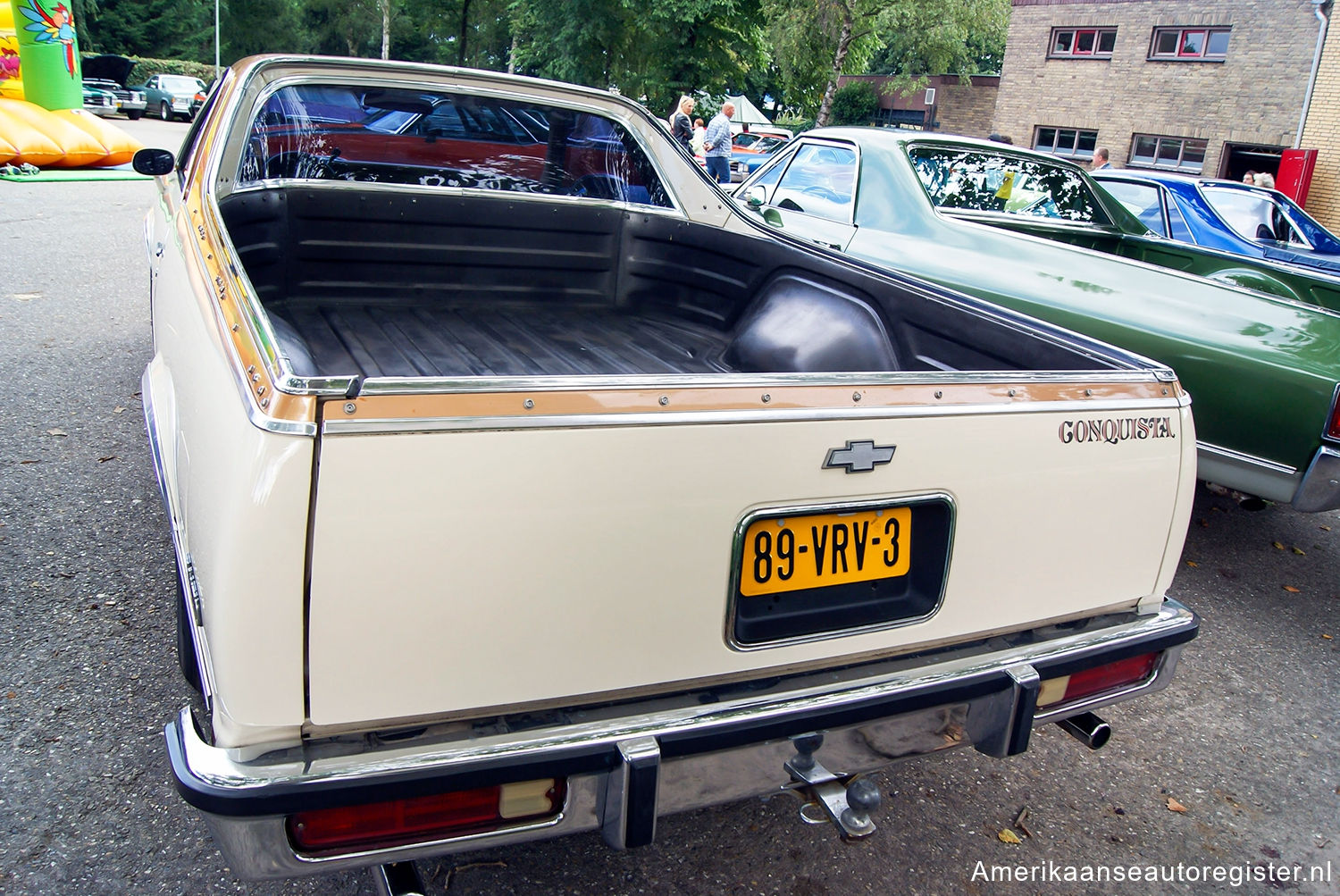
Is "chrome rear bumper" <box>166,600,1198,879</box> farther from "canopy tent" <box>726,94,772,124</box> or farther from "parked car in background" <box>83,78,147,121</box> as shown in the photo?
"parked car in background" <box>83,78,147,121</box>

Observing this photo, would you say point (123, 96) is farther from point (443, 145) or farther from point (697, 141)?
point (443, 145)

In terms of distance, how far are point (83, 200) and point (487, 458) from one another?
1229cm

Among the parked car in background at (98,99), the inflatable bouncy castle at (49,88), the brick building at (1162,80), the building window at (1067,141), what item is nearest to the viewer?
the inflatable bouncy castle at (49,88)

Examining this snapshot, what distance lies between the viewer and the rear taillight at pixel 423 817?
1480mm

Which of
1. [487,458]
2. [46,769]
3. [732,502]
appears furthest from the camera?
[46,769]

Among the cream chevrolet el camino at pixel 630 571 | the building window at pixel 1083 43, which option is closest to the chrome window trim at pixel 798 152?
the cream chevrolet el camino at pixel 630 571

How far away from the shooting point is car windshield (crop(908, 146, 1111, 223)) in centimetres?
539

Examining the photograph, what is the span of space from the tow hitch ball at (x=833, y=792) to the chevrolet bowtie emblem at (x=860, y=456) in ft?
1.70

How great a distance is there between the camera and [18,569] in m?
3.19

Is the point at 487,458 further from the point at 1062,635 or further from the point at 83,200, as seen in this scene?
the point at 83,200

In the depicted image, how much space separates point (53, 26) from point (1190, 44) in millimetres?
23912

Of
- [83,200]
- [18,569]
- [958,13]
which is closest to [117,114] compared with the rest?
[83,200]

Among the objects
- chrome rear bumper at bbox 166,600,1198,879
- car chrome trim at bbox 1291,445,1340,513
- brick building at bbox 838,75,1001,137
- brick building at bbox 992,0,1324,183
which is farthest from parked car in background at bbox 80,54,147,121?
chrome rear bumper at bbox 166,600,1198,879

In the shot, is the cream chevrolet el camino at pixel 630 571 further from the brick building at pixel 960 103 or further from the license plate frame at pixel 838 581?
the brick building at pixel 960 103
